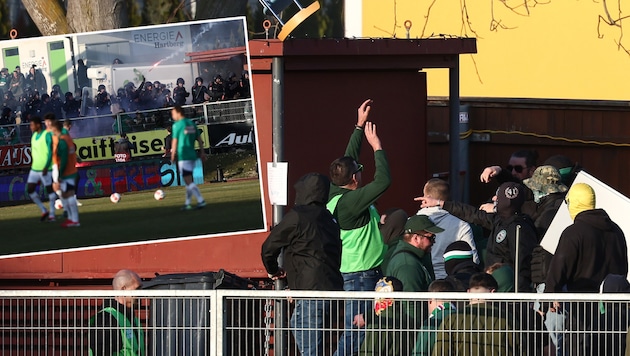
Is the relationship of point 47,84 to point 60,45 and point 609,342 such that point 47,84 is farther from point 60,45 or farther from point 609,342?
point 609,342

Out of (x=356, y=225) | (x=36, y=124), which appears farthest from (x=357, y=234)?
(x=36, y=124)

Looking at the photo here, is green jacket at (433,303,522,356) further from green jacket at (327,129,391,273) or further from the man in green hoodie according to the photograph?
green jacket at (327,129,391,273)

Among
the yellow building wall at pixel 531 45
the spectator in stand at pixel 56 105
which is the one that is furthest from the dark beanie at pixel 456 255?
the yellow building wall at pixel 531 45

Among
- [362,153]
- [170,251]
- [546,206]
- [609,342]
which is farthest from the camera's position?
[362,153]

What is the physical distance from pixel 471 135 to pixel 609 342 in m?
8.54

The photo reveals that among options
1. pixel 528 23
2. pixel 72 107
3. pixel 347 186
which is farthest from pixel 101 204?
pixel 528 23

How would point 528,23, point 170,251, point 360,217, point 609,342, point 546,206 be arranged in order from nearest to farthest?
point 609,342 < point 360,217 < point 546,206 < point 170,251 < point 528,23

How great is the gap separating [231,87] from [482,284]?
270 cm

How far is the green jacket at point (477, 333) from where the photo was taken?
7.75 meters

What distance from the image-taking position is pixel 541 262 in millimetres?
9828

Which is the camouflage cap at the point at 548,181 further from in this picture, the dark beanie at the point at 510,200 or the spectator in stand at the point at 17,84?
the spectator in stand at the point at 17,84

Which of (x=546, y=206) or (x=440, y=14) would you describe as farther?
(x=440, y=14)

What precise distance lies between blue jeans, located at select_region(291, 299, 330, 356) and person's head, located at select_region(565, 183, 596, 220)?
2017 millimetres

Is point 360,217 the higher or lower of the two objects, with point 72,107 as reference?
lower
